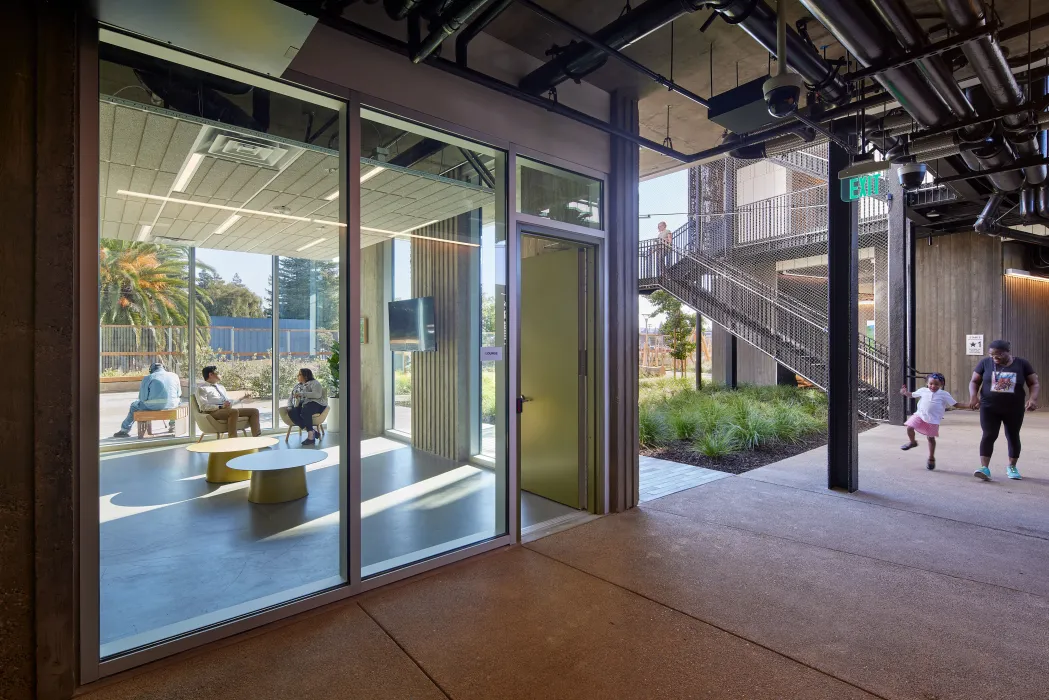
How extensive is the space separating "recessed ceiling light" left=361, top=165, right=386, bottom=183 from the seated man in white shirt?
2056mm

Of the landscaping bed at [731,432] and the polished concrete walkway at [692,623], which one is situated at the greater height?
the landscaping bed at [731,432]

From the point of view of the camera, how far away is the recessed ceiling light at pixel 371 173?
3.35 m

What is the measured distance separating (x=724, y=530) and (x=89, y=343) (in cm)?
410

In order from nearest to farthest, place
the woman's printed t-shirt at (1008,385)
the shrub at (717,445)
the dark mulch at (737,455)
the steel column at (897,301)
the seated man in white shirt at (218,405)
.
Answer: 1. the seated man in white shirt at (218,405)
2. the woman's printed t-shirt at (1008,385)
3. the dark mulch at (737,455)
4. the shrub at (717,445)
5. the steel column at (897,301)

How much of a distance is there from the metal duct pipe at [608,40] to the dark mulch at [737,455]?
4496mm

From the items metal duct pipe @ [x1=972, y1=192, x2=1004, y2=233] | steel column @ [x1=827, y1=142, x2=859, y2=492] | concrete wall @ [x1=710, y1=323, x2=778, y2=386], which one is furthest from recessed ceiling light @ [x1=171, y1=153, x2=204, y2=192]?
concrete wall @ [x1=710, y1=323, x2=778, y2=386]

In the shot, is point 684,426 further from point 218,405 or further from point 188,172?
point 188,172

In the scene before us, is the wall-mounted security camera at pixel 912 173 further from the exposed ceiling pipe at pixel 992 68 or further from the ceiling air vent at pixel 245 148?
the ceiling air vent at pixel 245 148

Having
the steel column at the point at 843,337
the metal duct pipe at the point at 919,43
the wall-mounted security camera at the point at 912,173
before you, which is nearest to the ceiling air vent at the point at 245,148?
the metal duct pipe at the point at 919,43

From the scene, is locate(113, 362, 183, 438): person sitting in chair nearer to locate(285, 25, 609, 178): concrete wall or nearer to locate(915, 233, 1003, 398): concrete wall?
locate(285, 25, 609, 178): concrete wall

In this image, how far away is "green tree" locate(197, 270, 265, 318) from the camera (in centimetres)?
410

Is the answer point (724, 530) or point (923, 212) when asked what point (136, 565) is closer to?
point (724, 530)

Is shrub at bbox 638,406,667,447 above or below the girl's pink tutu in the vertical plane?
below

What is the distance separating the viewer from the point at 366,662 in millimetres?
2432
